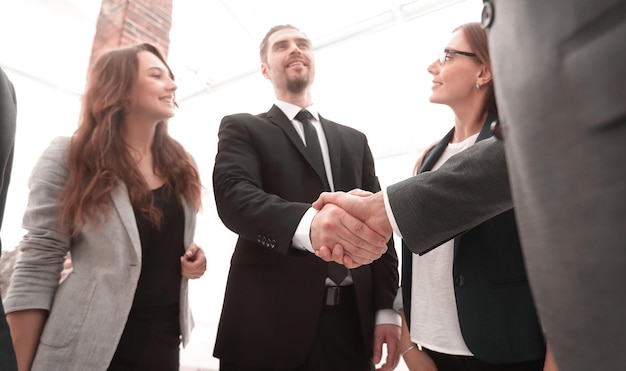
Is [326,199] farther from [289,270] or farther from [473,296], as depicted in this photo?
[473,296]

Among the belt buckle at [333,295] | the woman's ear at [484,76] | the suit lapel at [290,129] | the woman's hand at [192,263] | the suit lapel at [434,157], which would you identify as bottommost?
the belt buckle at [333,295]

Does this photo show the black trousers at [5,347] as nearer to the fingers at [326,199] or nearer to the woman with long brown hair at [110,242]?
the woman with long brown hair at [110,242]

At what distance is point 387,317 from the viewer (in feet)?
4.81

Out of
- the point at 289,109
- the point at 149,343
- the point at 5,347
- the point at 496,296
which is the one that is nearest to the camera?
the point at 5,347

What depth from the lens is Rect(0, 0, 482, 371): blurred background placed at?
4402 millimetres

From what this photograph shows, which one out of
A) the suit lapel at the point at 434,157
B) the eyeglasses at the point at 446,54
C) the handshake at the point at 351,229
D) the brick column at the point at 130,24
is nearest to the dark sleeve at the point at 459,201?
the handshake at the point at 351,229

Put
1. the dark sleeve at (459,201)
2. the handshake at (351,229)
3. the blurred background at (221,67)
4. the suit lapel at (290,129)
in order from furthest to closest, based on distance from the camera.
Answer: the blurred background at (221,67), the suit lapel at (290,129), the handshake at (351,229), the dark sleeve at (459,201)

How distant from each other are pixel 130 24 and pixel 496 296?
3453 mm

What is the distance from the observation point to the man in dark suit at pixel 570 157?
0.25 m

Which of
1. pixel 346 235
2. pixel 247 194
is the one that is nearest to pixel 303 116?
pixel 247 194

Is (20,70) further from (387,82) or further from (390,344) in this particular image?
(390,344)

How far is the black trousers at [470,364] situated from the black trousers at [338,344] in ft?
0.84

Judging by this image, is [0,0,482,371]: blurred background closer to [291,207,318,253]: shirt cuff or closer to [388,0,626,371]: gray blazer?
[291,207,318,253]: shirt cuff

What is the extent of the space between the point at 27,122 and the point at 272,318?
7.23 meters
